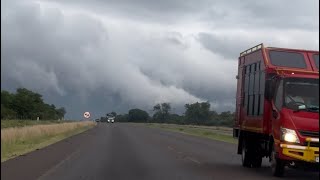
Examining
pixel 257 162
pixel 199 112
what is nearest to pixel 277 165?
pixel 257 162

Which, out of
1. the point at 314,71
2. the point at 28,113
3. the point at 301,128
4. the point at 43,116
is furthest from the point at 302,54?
the point at 43,116

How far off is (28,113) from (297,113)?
103 m

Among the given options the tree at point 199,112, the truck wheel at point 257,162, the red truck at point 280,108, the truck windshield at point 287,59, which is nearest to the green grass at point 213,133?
the truck wheel at point 257,162

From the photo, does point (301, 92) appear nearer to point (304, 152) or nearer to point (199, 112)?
point (304, 152)

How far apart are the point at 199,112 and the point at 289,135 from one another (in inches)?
6486

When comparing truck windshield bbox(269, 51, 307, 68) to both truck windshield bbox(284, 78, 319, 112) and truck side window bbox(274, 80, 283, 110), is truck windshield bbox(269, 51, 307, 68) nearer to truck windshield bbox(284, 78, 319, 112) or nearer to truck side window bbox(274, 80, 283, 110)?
truck side window bbox(274, 80, 283, 110)

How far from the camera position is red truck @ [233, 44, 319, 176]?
45.5ft

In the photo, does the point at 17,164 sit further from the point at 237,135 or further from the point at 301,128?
the point at 301,128

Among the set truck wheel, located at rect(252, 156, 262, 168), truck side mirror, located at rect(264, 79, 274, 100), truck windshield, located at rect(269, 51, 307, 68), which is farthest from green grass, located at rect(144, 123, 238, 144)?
truck side mirror, located at rect(264, 79, 274, 100)

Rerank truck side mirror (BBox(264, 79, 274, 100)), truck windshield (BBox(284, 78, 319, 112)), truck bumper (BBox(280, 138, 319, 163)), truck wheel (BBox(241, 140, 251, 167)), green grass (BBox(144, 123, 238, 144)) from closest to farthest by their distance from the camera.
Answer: truck bumper (BBox(280, 138, 319, 163))
truck windshield (BBox(284, 78, 319, 112))
truck side mirror (BBox(264, 79, 274, 100))
truck wheel (BBox(241, 140, 251, 167))
green grass (BBox(144, 123, 238, 144))

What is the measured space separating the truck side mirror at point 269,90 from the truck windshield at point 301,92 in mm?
468

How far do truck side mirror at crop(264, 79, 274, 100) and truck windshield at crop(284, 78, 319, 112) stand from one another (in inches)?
18.4

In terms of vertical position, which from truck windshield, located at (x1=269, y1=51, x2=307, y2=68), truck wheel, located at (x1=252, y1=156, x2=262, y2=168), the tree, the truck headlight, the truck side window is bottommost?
truck wheel, located at (x1=252, y1=156, x2=262, y2=168)

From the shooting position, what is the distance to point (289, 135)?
1400cm
